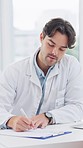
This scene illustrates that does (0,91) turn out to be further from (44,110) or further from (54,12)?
(54,12)

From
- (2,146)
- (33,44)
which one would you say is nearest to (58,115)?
(2,146)

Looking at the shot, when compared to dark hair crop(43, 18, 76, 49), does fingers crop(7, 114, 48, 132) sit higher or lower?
lower

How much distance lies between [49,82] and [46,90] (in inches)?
2.3

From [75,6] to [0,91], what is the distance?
144 cm

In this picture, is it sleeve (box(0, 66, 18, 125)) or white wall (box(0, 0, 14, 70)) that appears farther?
white wall (box(0, 0, 14, 70))

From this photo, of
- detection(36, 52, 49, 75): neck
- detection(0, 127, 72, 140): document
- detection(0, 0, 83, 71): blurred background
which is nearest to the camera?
detection(0, 127, 72, 140): document

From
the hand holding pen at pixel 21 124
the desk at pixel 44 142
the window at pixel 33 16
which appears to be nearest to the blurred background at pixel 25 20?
the window at pixel 33 16

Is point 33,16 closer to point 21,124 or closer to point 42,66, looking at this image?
point 42,66

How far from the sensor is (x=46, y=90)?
7.13 ft

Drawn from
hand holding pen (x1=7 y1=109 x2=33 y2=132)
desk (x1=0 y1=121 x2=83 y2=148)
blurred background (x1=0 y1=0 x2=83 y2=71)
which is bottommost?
hand holding pen (x1=7 y1=109 x2=33 y2=132)

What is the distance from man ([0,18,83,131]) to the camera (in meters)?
2.08

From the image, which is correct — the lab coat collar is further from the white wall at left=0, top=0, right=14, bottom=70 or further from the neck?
the white wall at left=0, top=0, right=14, bottom=70

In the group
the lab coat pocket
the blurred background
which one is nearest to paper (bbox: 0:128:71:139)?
the lab coat pocket

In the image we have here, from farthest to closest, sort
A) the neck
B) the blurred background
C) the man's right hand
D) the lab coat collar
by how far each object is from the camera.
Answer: the blurred background → the neck → the lab coat collar → the man's right hand
